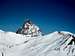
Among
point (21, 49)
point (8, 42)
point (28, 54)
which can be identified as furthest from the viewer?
point (8, 42)

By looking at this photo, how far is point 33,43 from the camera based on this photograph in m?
3.37

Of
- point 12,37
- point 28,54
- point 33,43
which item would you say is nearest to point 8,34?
point 12,37

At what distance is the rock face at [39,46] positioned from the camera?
3020 mm

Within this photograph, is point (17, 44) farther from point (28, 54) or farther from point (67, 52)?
point (67, 52)

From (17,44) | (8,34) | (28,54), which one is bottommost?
(28,54)

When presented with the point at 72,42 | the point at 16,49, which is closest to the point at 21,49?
the point at 16,49

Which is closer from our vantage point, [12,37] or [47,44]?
[47,44]

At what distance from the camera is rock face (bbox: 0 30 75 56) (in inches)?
119

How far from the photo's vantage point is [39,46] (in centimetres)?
323

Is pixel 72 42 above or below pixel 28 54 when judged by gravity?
above

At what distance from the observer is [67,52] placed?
3.03m

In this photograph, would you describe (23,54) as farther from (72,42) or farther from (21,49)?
(72,42)

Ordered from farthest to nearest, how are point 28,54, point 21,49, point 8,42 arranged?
point 8,42
point 21,49
point 28,54

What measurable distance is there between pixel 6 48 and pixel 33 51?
53 cm
